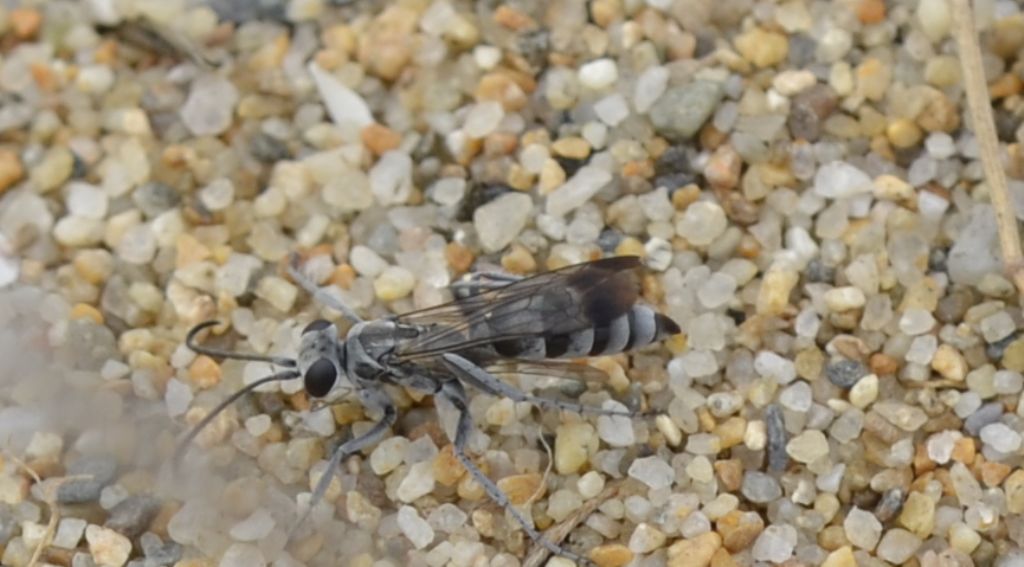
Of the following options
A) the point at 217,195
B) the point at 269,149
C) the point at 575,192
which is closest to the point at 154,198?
the point at 217,195

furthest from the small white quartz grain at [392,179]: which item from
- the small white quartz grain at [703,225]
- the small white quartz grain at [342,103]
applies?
the small white quartz grain at [703,225]

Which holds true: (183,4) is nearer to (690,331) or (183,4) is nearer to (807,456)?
(690,331)

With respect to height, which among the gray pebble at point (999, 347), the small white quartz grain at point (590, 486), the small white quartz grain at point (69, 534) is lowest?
the small white quartz grain at point (69, 534)

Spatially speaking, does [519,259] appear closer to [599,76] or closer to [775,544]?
[599,76]

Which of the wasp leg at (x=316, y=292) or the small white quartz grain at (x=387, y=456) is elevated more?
the wasp leg at (x=316, y=292)

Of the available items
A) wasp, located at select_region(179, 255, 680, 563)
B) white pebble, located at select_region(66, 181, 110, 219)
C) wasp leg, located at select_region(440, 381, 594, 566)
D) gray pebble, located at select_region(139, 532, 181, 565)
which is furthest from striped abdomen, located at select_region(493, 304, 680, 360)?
white pebble, located at select_region(66, 181, 110, 219)

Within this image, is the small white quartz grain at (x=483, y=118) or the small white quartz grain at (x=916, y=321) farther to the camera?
the small white quartz grain at (x=483, y=118)

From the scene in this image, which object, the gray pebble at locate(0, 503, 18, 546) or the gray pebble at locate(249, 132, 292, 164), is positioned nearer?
the gray pebble at locate(0, 503, 18, 546)

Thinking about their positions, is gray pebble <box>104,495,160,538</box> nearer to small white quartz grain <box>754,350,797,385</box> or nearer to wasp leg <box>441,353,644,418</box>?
wasp leg <box>441,353,644,418</box>

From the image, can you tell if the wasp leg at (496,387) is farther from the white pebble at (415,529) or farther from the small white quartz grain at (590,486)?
the white pebble at (415,529)
